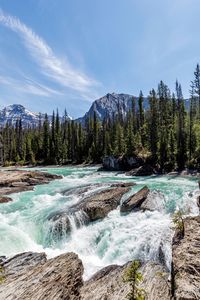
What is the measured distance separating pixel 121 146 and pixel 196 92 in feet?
77.1

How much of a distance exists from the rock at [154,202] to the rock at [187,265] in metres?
10.6

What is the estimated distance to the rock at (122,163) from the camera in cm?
5844

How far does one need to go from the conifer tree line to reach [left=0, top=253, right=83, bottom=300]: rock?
44593 mm

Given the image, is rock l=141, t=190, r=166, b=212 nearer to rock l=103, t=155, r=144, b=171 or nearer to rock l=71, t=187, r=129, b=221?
rock l=71, t=187, r=129, b=221

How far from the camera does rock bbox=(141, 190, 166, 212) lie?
2140 cm

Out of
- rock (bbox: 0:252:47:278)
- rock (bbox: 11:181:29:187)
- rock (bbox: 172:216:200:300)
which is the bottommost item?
rock (bbox: 0:252:47:278)

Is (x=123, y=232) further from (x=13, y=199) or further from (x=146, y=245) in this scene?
(x=13, y=199)

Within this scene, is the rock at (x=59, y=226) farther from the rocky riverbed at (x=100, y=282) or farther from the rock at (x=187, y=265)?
the rock at (x=187, y=265)

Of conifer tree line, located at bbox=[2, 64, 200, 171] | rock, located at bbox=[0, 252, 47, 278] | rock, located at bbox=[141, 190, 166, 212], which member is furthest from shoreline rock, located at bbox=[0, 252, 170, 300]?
conifer tree line, located at bbox=[2, 64, 200, 171]

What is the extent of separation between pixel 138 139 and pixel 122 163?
9.05 metres

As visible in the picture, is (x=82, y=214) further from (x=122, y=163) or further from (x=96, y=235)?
(x=122, y=163)

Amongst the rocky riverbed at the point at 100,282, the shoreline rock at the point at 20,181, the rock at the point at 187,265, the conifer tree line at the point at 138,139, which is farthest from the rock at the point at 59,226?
the conifer tree line at the point at 138,139

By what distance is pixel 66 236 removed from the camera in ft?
60.1

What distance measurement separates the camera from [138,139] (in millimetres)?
66062
